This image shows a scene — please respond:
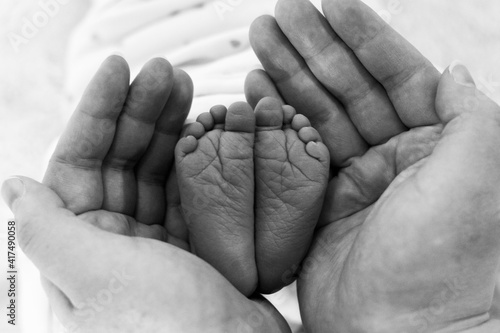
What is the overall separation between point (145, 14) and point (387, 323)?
2.79ft

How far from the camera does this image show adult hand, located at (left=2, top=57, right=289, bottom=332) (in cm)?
72

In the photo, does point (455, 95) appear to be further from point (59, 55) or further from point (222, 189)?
point (59, 55)

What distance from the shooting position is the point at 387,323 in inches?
29.5

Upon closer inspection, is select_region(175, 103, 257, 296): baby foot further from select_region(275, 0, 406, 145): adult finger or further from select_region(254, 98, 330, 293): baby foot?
select_region(275, 0, 406, 145): adult finger

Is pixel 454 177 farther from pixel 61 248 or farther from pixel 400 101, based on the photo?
pixel 61 248

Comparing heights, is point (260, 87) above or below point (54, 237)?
above

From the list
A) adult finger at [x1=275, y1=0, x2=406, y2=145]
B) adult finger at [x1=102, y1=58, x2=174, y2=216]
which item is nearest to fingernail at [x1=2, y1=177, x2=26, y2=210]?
adult finger at [x1=102, y1=58, x2=174, y2=216]

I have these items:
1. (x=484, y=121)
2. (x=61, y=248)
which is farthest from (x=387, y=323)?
(x=61, y=248)

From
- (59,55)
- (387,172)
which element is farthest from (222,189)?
(59,55)

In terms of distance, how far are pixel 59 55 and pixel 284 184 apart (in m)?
0.71

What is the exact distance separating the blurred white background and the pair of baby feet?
0.40m

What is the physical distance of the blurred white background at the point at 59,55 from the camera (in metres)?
1.20

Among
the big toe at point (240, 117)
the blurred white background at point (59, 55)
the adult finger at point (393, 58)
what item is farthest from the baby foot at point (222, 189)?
the blurred white background at point (59, 55)

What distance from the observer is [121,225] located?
81 cm
